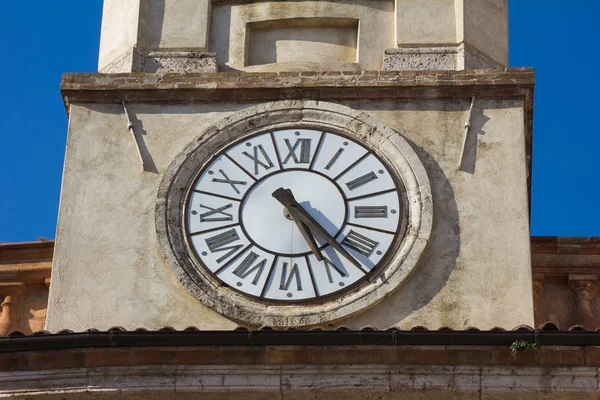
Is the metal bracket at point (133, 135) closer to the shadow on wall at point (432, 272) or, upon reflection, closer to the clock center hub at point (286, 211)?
the clock center hub at point (286, 211)

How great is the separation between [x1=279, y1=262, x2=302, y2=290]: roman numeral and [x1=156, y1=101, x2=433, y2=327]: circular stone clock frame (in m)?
0.19

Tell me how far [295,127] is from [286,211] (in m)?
1.01

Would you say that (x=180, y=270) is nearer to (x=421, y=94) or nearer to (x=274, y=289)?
(x=274, y=289)

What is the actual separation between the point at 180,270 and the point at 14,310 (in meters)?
1.44

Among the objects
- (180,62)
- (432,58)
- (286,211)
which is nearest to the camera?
(286,211)

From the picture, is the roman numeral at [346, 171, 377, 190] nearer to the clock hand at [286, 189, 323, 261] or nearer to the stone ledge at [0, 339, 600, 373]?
the clock hand at [286, 189, 323, 261]

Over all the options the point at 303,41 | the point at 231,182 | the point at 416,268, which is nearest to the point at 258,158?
the point at 231,182

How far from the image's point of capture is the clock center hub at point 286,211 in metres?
18.9

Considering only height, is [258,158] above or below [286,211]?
above

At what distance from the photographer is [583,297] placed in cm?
1894

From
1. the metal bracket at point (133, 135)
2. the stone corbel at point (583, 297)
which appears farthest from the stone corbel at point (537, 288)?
the metal bracket at point (133, 135)

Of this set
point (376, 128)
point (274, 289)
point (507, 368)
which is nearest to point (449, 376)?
point (507, 368)

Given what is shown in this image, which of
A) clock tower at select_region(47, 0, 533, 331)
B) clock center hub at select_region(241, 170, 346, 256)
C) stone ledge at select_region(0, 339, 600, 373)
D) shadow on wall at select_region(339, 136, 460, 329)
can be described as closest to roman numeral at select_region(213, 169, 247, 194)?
clock tower at select_region(47, 0, 533, 331)

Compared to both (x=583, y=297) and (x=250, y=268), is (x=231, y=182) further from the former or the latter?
(x=583, y=297)
